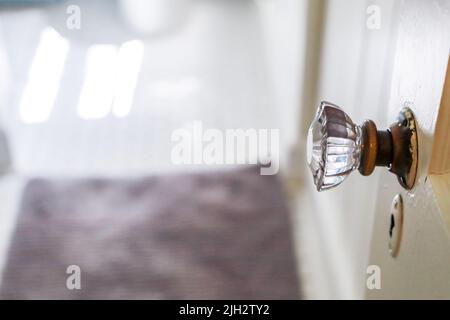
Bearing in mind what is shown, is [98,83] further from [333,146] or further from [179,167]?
[333,146]

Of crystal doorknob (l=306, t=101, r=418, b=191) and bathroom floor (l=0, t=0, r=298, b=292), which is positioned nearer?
crystal doorknob (l=306, t=101, r=418, b=191)

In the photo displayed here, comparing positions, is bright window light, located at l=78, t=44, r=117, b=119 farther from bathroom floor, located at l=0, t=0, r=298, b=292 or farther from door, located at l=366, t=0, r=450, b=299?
door, located at l=366, t=0, r=450, b=299

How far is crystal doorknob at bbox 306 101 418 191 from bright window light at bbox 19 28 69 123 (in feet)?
5.78

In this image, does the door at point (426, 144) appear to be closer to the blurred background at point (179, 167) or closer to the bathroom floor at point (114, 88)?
the blurred background at point (179, 167)

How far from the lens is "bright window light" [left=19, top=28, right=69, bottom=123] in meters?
2.20

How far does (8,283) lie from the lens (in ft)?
4.96

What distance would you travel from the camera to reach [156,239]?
163 cm

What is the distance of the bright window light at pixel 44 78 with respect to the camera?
7.20 ft

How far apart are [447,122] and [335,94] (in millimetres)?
970

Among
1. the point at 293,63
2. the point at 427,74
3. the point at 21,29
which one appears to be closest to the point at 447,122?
the point at 427,74

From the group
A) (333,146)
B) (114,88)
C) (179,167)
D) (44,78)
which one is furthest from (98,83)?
(333,146)

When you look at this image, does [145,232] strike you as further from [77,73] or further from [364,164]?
[364,164]

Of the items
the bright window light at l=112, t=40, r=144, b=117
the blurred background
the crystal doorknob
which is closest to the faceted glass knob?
the crystal doorknob

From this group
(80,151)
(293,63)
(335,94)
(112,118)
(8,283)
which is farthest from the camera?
(112,118)
